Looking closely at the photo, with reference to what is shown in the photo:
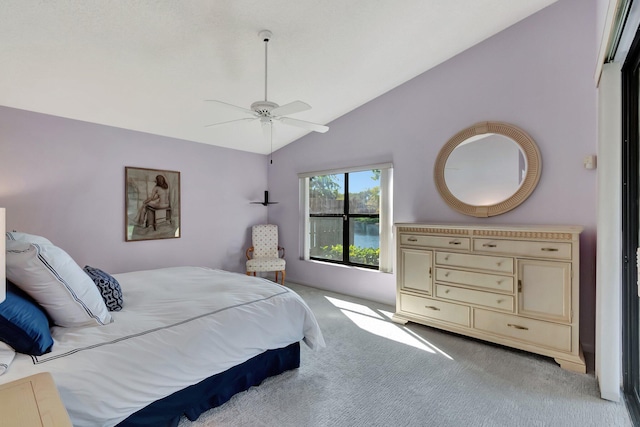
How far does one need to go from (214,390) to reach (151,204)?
119 inches

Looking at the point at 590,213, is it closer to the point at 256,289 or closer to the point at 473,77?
the point at 473,77

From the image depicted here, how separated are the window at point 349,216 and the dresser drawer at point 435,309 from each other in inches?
29.9

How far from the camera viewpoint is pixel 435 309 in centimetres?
302

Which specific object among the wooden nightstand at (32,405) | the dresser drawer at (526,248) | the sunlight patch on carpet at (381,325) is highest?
the dresser drawer at (526,248)

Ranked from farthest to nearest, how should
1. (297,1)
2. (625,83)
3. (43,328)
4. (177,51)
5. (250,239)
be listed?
(250,239) → (177,51) → (297,1) → (625,83) → (43,328)

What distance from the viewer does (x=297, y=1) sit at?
2270mm

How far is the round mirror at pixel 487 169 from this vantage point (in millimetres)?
2906

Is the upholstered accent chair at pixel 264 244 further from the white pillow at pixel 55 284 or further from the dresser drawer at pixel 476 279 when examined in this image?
the white pillow at pixel 55 284

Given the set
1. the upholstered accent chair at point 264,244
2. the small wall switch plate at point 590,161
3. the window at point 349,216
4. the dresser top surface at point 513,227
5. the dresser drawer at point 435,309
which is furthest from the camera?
the upholstered accent chair at point 264,244

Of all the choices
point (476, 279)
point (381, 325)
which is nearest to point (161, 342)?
point (381, 325)

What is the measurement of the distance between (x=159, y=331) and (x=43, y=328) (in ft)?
1.60

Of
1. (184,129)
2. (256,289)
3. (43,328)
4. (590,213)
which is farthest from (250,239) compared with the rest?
(590,213)

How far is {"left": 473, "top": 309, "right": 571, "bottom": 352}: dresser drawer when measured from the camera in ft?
7.77

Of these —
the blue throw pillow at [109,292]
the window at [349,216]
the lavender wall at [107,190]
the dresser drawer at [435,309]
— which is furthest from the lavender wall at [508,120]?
the blue throw pillow at [109,292]
